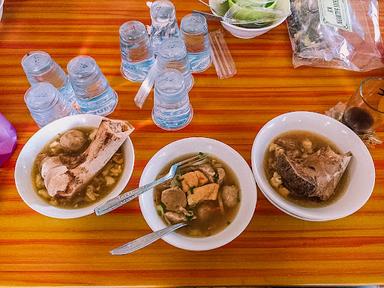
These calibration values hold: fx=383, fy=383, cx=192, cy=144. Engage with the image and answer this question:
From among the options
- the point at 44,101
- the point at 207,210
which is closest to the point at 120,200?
the point at 207,210

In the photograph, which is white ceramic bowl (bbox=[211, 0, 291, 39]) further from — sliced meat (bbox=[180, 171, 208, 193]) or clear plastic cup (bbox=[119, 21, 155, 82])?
sliced meat (bbox=[180, 171, 208, 193])

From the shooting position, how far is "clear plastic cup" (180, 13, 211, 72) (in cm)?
127

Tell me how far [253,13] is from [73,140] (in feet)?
2.43

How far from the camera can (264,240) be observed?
1.05 m

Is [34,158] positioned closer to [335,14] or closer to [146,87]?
[146,87]

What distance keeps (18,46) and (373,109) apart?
124 centimetres

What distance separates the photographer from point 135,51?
1.25 meters

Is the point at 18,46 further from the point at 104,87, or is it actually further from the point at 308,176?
the point at 308,176

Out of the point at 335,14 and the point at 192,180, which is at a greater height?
the point at 335,14

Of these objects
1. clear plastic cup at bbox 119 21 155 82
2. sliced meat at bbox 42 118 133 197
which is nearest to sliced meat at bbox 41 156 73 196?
sliced meat at bbox 42 118 133 197

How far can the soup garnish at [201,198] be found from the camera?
1027 mm

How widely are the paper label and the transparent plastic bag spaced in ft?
0.49

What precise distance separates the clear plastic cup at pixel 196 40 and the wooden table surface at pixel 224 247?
0.17ft

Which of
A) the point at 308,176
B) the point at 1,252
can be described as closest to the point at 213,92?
the point at 308,176
